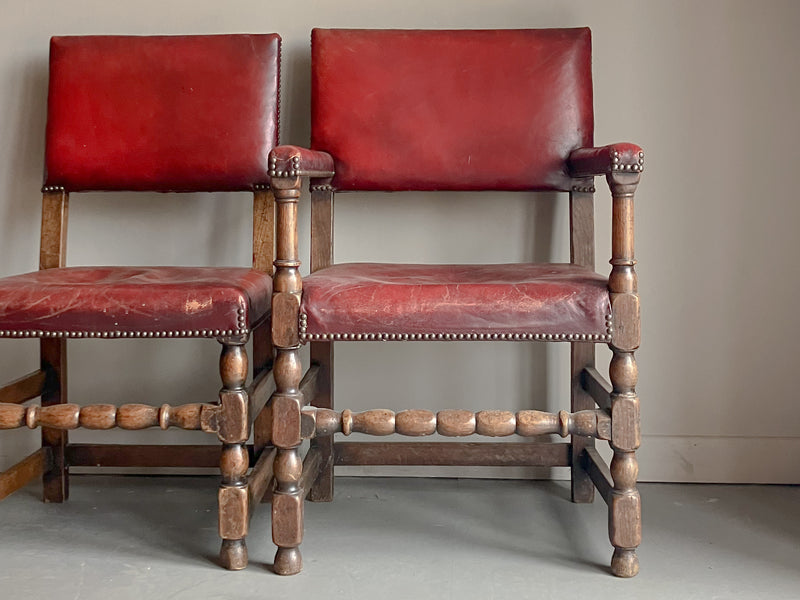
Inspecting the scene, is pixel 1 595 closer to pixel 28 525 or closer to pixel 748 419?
pixel 28 525

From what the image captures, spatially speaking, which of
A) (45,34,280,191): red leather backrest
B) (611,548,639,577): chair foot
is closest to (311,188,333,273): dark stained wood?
(45,34,280,191): red leather backrest

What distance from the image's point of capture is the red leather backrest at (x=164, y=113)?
1839 mm

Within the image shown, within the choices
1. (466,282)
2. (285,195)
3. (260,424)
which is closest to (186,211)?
(260,424)

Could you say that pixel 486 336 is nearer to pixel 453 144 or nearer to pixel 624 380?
pixel 624 380

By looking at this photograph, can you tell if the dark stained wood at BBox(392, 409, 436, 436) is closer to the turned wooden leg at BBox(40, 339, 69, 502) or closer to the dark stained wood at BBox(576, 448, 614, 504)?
the dark stained wood at BBox(576, 448, 614, 504)

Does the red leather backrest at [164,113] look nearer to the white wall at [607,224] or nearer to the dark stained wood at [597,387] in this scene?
the white wall at [607,224]

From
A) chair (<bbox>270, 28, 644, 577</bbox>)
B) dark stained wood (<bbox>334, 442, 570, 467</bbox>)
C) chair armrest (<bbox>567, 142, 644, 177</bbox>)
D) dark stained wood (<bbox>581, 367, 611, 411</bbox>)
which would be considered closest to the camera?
chair armrest (<bbox>567, 142, 644, 177</bbox>)

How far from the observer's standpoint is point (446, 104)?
6.03 ft

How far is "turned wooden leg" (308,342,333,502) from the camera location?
1879 mm

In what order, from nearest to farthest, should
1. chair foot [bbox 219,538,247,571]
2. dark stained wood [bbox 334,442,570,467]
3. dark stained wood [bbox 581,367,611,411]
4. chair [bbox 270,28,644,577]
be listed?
chair foot [bbox 219,538,247,571]
dark stained wood [bbox 581,367,611,411]
chair [bbox 270,28,644,577]
dark stained wood [bbox 334,442,570,467]

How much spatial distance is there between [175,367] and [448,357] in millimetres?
682

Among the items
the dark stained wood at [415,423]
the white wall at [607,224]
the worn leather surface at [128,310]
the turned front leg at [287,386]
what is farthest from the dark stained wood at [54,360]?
the dark stained wood at [415,423]

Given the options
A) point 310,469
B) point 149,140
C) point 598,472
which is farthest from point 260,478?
point 149,140

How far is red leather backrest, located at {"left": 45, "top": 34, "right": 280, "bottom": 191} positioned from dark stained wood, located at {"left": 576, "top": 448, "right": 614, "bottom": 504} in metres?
0.94
